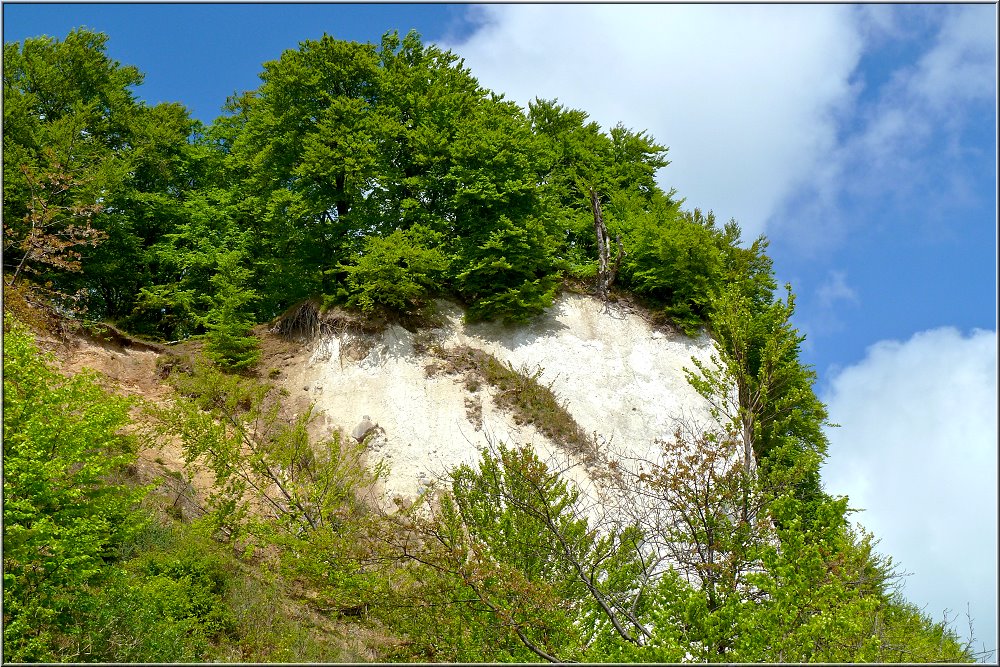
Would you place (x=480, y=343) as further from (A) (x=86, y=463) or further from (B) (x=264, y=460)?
(A) (x=86, y=463)

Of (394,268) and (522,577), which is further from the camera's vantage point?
(394,268)

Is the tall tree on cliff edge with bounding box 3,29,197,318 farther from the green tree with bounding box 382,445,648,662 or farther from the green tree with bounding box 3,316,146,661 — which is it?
the green tree with bounding box 382,445,648,662

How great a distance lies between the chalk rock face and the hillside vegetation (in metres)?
0.67

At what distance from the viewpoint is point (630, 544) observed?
1153 centimetres

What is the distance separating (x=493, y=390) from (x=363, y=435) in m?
3.99

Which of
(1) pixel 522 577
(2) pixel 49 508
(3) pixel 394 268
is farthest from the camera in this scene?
(3) pixel 394 268

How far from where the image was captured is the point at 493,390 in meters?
21.9

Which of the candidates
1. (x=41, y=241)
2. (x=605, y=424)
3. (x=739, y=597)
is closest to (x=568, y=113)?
(x=605, y=424)

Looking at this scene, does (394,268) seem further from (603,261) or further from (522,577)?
(522,577)

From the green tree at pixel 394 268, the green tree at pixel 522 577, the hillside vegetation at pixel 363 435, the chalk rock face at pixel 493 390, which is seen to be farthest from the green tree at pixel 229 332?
the green tree at pixel 522 577

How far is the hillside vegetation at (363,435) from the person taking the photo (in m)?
10.2

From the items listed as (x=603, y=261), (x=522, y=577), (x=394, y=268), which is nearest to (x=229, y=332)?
(x=394, y=268)

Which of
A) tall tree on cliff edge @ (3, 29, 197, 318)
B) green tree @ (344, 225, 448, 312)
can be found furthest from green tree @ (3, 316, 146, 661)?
tall tree on cliff edge @ (3, 29, 197, 318)

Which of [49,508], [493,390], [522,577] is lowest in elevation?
[49,508]
